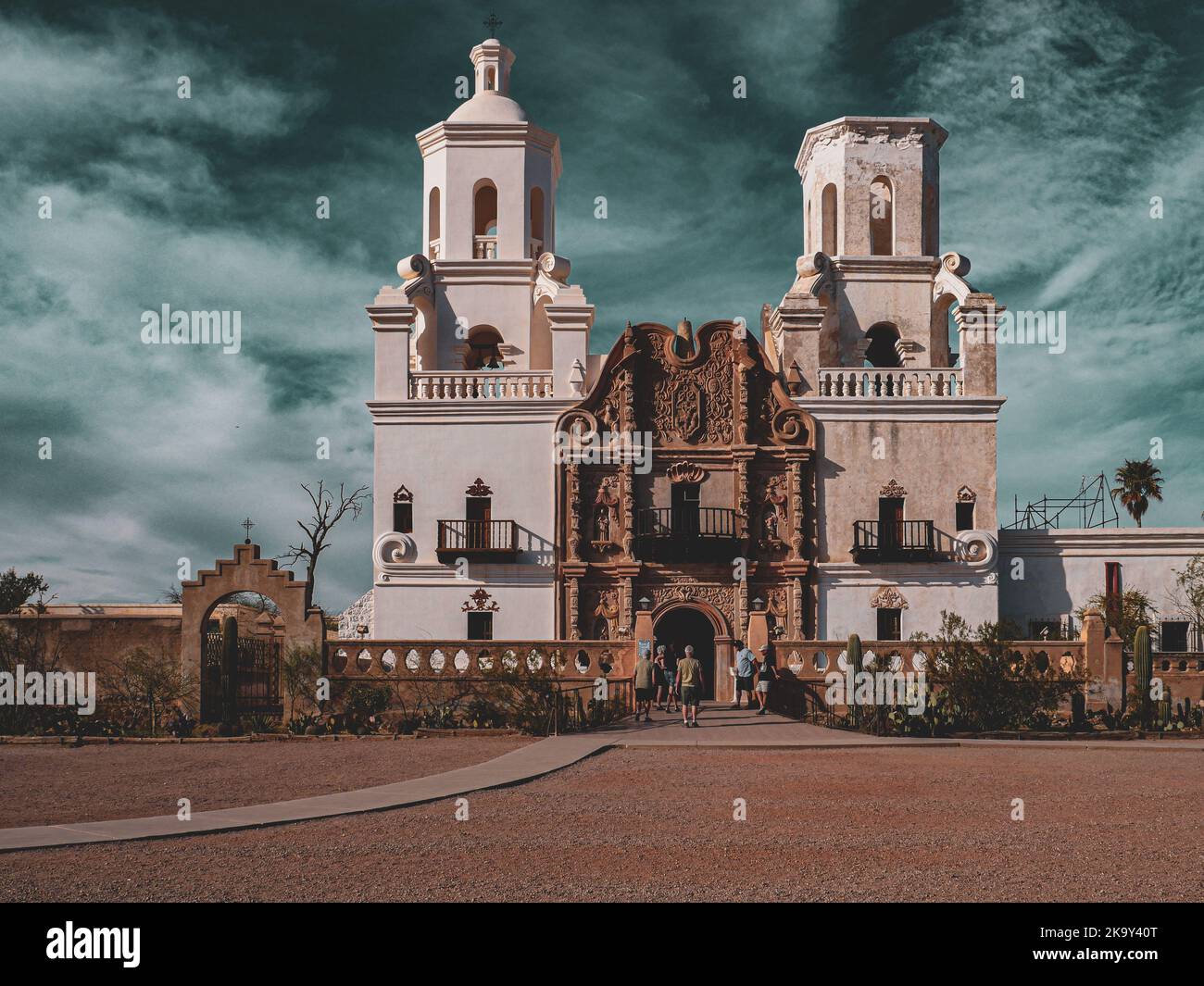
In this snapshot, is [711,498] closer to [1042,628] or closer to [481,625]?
[481,625]

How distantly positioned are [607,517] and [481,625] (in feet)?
16.5

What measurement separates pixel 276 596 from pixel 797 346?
61.8 ft

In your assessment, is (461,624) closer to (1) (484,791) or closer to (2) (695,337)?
(2) (695,337)

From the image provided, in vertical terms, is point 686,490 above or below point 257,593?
above

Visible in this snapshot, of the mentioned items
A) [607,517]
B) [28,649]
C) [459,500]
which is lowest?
[28,649]

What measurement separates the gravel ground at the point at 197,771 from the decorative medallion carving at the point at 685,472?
49.4ft

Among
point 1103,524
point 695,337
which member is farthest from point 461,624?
point 1103,524

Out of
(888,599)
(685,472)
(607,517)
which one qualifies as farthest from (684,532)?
(888,599)

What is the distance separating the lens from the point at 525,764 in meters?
19.9

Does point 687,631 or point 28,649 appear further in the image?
point 687,631

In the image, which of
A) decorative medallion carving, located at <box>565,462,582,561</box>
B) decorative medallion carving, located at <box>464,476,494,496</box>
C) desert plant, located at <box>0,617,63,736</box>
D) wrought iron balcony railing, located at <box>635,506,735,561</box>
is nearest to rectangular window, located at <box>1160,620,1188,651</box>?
wrought iron balcony railing, located at <box>635,506,735,561</box>

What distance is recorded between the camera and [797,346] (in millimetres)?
39594

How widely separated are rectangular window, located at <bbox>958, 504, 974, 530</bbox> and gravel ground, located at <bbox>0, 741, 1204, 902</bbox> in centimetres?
2071

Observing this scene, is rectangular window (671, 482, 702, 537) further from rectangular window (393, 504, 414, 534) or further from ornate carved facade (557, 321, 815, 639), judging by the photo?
rectangular window (393, 504, 414, 534)
